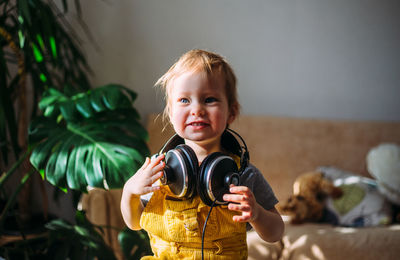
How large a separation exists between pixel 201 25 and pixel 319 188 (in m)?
1.21

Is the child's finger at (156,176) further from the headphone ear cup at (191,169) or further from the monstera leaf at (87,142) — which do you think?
the monstera leaf at (87,142)

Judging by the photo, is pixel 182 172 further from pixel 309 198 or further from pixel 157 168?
pixel 309 198

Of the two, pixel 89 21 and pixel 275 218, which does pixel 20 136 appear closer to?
pixel 89 21

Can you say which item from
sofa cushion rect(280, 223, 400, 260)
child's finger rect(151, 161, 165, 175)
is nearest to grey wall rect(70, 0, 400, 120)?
sofa cushion rect(280, 223, 400, 260)

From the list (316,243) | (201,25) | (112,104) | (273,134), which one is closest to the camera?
(112,104)

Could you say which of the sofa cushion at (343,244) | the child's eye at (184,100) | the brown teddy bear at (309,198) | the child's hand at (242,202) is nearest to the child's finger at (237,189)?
the child's hand at (242,202)

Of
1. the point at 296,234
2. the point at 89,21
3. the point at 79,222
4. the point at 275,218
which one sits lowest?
the point at 296,234

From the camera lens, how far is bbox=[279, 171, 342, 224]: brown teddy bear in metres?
1.84

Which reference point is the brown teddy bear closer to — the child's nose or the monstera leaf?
the monstera leaf

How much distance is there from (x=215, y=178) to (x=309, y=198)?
1278mm

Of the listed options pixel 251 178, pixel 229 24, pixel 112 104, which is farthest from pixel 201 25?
pixel 251 178

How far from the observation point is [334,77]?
2420 mm

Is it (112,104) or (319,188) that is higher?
(112,104)

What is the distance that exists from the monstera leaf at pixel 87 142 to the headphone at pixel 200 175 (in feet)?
1.42
